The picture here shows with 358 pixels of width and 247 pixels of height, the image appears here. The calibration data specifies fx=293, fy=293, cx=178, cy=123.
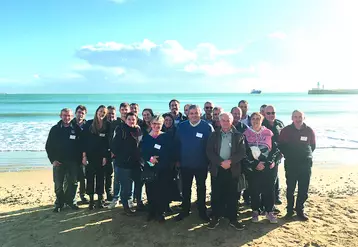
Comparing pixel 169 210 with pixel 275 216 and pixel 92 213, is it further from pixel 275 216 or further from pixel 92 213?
pixel 275 216

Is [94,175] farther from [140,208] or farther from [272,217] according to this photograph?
[272,217]

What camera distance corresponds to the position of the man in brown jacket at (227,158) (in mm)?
4559

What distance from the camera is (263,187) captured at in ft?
16.2

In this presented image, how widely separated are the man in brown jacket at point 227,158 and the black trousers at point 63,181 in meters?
2.70

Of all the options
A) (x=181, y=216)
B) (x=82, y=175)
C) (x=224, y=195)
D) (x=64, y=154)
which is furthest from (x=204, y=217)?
(x=64, y=154)

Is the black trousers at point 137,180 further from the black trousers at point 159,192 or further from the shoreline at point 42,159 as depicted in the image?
the shoreline at point 42,159

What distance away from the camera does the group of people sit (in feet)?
15.5

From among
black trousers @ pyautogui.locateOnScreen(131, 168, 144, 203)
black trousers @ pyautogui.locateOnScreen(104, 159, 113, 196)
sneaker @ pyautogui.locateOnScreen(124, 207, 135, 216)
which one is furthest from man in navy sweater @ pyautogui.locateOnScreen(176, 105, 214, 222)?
black trousers @ pyautogui.locateOnScreen(104, 159, 113, 196)

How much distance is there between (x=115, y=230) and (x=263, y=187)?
2.55 m

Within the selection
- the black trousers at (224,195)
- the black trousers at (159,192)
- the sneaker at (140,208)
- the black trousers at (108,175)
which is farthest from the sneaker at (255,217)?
the black trousers at (108,175)

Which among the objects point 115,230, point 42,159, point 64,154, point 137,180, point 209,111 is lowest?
point 42,159

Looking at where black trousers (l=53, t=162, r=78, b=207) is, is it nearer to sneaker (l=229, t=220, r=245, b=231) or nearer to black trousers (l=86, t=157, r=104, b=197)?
black trousers (l=86, t=157, r=104, b=197)

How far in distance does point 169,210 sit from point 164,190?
2.02 feet

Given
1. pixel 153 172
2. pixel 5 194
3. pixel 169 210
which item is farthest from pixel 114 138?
pixel 5 194
